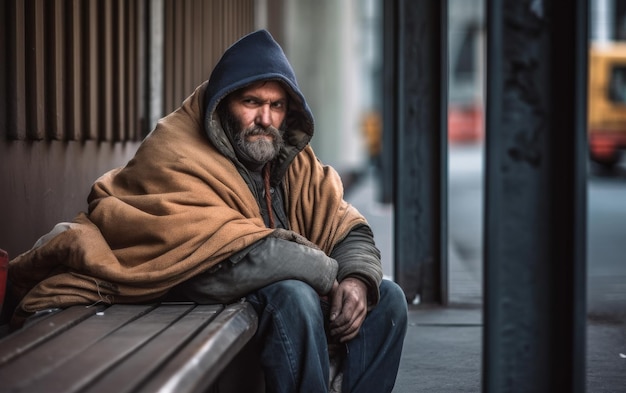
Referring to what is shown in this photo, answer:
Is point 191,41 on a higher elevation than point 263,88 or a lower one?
higher

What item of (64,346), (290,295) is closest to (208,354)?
(64,346)

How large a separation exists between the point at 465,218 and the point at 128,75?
9973mm

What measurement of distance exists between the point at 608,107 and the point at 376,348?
84.6 ft

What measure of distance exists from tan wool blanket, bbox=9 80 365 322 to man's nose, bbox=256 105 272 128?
194 millimetres

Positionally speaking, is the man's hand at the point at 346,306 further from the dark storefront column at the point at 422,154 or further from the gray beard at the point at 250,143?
the dark storefront column at the point at 422,154

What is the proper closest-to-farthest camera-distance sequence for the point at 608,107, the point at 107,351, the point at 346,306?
1. the point at 107,351
2. the point at 346,306
3. the point at 608,107

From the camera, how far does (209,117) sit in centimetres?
374

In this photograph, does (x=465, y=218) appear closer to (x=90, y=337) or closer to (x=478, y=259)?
(x=478, y=259)

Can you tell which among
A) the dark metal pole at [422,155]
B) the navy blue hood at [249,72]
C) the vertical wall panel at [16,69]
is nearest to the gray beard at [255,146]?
the navy blue hood at [249,72]

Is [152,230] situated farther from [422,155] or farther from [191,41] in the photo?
[191,41]

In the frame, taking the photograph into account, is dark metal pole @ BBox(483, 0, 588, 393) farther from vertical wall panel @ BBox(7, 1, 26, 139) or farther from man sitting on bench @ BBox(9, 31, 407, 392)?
vertical wall panel @ BBox(7, 1, 26, 139)

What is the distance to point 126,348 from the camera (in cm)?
282

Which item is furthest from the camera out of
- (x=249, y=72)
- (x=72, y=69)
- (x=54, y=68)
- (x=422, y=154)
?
(x=422, y=154)

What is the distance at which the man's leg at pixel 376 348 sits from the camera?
3.80 m
